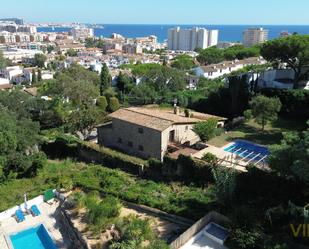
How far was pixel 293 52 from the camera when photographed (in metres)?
34.5

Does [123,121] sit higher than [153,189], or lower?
higher

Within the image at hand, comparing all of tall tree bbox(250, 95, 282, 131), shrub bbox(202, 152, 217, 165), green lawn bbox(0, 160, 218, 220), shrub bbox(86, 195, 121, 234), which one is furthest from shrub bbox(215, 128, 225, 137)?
shrub bbox(86, 195, 121, 234)

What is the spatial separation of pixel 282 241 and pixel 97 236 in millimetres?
8090

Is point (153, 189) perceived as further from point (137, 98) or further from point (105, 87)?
point (105, 87)

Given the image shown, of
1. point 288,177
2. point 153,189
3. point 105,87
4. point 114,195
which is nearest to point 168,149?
point 153,189

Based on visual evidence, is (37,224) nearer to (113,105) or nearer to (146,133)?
(146,133)

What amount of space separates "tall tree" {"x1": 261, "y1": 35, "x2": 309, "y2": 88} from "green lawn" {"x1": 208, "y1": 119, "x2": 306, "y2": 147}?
7.04m

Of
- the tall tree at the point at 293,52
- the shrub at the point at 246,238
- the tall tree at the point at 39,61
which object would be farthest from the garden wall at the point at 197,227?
the tall tree at the point at 39,61

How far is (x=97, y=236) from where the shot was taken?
14.9 m

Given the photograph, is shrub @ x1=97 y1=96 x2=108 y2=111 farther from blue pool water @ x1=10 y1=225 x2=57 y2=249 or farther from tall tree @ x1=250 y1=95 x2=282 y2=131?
blue pool water @ x1=10 y1=225 x2=57 y2=249

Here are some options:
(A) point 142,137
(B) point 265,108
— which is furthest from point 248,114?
(A) point 142,137

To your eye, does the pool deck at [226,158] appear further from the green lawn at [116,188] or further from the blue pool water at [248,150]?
the green lawn at [116,188]

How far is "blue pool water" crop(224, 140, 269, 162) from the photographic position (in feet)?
78.1

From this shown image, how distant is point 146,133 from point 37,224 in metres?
11.1
